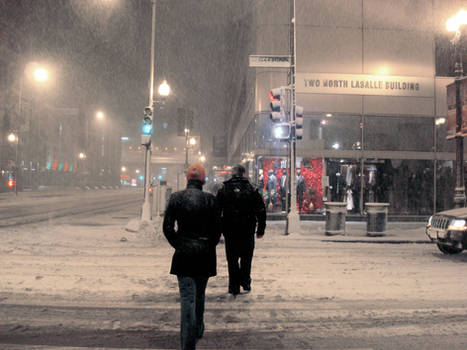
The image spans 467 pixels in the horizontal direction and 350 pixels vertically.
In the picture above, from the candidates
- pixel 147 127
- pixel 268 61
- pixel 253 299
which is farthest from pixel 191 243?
pixel 147 127

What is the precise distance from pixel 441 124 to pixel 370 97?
4.16 meters

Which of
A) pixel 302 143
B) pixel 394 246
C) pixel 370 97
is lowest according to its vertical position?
pixel 394 246

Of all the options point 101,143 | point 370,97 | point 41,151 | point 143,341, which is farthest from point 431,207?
point 101,143

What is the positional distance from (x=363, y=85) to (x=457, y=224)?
13.6 metres

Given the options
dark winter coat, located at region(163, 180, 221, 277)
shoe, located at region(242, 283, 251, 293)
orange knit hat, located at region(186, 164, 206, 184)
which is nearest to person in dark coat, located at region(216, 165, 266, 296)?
shoe, located at region(242, 283, 251, 293)

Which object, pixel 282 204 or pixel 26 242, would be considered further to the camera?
pixel 282 204

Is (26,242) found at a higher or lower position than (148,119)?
lower

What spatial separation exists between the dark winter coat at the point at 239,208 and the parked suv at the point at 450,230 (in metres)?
5.45

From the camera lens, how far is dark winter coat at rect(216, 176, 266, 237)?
6086 millimetres

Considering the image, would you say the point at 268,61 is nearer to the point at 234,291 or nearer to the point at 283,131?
the point at 283,131

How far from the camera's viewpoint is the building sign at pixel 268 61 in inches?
545

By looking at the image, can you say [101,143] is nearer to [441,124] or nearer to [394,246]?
[441,124]

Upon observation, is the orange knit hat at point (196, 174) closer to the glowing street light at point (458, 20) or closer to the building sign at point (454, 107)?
the building sign at point (454, 107)

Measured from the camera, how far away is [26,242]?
1096 cm
